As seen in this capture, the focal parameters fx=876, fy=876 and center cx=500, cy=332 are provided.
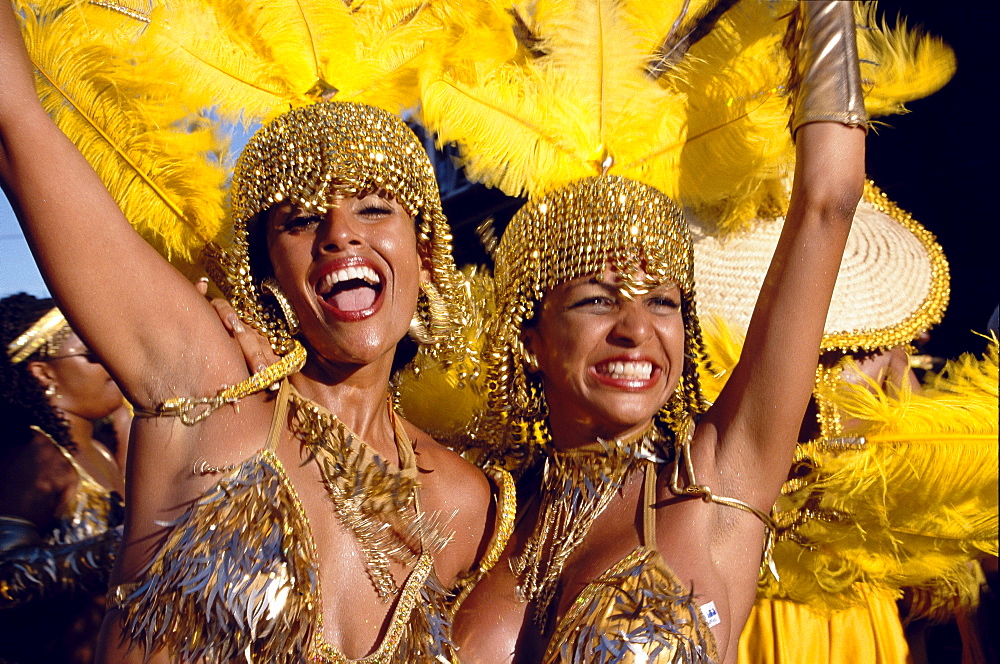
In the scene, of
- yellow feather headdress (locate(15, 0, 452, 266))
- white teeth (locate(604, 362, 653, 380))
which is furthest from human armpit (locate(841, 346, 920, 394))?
yellow feather headdress (locate(15, 0, 452, 266))

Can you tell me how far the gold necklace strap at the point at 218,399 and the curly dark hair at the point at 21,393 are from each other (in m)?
1.82

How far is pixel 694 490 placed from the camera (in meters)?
2.07

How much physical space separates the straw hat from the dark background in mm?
1771

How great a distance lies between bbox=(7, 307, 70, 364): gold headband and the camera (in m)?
3.53

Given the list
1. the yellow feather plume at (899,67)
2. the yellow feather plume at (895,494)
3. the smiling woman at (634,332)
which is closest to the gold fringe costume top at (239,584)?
the smiling woman at (634,332)

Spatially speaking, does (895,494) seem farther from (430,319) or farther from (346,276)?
(346,276)

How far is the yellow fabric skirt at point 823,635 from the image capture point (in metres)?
2.93

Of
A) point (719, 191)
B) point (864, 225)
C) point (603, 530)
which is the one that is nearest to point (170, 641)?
point (603, 530)

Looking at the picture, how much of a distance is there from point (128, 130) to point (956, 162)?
4.37 m

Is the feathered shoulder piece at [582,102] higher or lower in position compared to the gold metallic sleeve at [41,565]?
higher

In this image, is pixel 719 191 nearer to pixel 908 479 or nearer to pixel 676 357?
pixel 676 357

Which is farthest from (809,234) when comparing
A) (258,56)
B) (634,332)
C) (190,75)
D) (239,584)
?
(190,75)

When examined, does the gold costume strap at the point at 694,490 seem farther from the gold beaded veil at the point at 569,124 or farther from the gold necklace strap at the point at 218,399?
the gold necklace strap at the point at 218,399

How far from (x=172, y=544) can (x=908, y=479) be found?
6.81 feet
